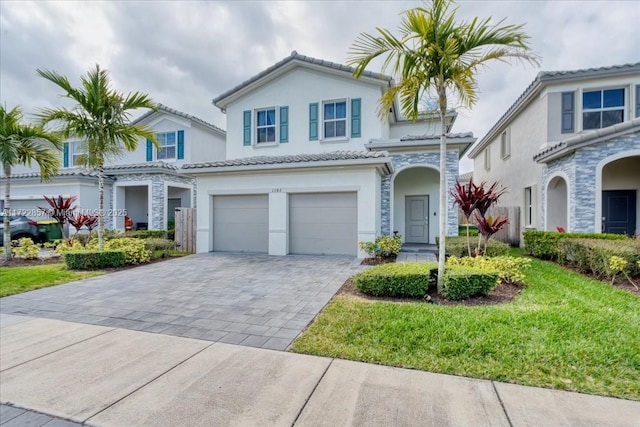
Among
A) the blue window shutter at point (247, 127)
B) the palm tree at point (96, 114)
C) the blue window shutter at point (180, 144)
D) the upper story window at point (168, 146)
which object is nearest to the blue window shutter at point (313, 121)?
the blue window shutter at point (247, 127)

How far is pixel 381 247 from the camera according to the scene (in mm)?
10125

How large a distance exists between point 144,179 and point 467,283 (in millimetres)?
16419

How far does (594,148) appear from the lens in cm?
964

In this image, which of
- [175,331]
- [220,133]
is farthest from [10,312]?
[220,133]

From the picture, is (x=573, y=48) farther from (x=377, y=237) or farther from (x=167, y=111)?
(x=167, y=111)

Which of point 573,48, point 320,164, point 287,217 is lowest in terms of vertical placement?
point 287,217

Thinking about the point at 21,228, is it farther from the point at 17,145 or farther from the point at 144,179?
the point at 17,145

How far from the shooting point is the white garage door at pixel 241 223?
469 inches

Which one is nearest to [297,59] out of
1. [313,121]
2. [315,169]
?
[313,121]

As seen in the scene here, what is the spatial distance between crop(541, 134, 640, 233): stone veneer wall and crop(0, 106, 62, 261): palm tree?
56.9 feet

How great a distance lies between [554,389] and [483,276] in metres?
2.79

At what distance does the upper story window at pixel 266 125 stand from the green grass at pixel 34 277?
8.60 meters

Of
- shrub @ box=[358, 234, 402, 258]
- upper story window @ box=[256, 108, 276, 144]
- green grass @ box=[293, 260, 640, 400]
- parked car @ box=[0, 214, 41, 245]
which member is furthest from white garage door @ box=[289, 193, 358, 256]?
parked car @ box=[0, 214, 41, 245]

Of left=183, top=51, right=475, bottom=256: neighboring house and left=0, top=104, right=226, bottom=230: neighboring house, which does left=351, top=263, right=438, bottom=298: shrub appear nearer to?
left=183, top=51, right=475, bottom=256: neighboring house
